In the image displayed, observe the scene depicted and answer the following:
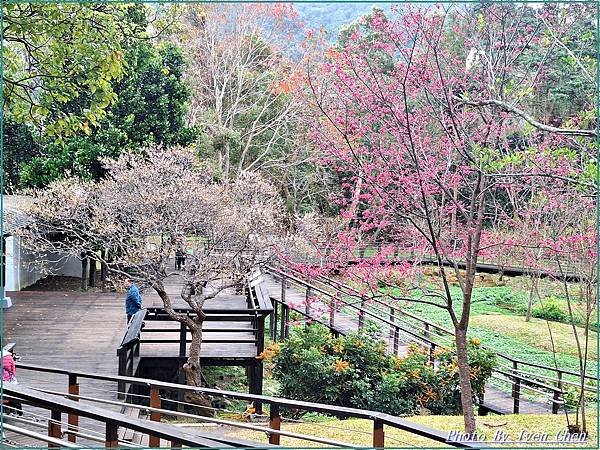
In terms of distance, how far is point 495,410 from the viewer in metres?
5.90

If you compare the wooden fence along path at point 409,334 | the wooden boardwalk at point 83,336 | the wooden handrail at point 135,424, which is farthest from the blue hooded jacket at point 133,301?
the wooden handrail at point 135,424

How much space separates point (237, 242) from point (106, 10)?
2729mm

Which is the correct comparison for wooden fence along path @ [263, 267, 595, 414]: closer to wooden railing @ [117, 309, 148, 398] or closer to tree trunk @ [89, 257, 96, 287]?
wooden railing @ [117, 309, 148, 398]

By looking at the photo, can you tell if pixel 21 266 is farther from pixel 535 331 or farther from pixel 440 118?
pixel 440 118

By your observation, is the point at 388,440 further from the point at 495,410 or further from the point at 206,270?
the point at 206,270

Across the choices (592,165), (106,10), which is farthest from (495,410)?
(106,10)

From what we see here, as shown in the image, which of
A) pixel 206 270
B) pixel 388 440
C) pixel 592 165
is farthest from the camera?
pixel 206 270

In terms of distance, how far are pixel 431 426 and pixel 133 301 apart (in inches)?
154

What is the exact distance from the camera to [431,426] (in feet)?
14.9

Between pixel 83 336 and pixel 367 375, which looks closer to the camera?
pixel 367 375

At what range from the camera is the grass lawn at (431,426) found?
13.9ft

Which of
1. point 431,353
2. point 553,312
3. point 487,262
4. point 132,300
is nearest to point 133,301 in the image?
point 132,300

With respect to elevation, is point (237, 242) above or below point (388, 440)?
above

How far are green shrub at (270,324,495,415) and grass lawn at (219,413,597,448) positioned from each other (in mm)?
534
